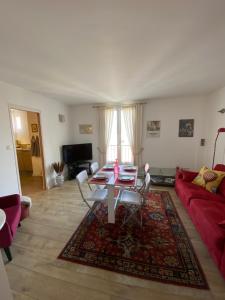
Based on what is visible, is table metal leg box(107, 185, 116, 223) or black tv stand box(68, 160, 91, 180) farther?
black tv stand box(68, 160, 91, 180)

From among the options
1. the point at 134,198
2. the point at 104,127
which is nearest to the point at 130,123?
the point at 104,127

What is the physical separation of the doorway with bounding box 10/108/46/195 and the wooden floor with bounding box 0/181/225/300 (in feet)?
7.98

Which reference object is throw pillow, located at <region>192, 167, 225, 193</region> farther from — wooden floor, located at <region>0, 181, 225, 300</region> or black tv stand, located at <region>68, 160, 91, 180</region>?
black tv stand, located at <region>68, 160, 91, 180</region>

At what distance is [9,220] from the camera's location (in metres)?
1.79

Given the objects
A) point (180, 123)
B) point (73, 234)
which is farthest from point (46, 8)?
point (180, 123)

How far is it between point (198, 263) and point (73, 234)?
1633mm

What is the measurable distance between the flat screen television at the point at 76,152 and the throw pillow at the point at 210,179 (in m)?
3.24

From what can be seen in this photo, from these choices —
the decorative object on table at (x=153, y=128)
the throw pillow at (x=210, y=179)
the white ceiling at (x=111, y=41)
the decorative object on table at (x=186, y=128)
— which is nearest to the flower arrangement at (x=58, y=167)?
the white ceiling at (x=111, y=41)

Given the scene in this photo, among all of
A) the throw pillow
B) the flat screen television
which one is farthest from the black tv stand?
the throw pillow

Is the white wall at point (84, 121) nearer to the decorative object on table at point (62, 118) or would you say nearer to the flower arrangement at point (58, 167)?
the decorative object on table at point (62, 118)

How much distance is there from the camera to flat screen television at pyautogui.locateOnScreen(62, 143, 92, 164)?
4.26m

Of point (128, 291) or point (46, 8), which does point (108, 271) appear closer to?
point (128, 291)

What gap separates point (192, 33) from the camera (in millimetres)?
1396

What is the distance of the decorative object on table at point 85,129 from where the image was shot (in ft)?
15.7
